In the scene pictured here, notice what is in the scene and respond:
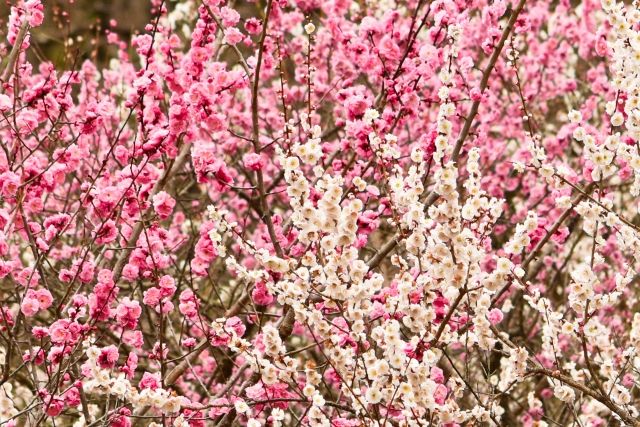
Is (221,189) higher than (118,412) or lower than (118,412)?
higher

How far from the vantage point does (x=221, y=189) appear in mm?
3908

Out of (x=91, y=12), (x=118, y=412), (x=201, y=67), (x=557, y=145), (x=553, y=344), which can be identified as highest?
(x=91, y=12)

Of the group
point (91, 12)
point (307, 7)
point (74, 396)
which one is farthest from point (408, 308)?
point (91, 12)

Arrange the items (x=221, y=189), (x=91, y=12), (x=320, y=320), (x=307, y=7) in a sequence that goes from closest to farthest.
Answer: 1. (x=320, y=320)
2. (x=221, y=189)
3. (x=307, y=7)
4. (x=91, y=12)

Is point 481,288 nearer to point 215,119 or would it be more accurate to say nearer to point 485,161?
point 215,119

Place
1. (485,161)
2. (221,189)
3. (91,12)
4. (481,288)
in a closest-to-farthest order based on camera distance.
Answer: (481,288) → (221,189) → (485,161) → (91,12)

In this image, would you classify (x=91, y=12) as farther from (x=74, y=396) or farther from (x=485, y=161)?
(x=74, y=396)

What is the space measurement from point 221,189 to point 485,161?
3.68m

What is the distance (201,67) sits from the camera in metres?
4.03

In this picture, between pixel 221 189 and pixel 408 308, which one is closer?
pixel 408 308

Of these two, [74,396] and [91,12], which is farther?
[91,12]

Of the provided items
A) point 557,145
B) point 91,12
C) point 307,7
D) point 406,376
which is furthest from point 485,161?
point 91,12

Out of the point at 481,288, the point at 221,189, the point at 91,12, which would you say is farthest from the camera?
the point at 91,12

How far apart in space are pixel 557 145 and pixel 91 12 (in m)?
14.8
